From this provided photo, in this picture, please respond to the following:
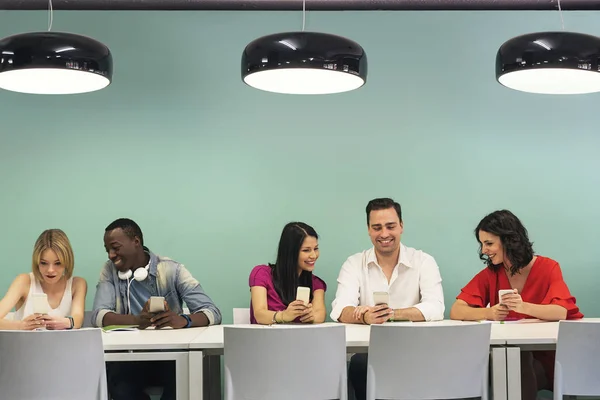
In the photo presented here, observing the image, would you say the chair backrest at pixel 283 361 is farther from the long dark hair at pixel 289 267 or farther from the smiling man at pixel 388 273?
the long dark hair at pixel 289 267

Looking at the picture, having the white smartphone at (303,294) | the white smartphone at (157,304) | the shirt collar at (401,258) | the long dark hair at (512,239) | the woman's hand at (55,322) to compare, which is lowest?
the woman's hand at (55,322)

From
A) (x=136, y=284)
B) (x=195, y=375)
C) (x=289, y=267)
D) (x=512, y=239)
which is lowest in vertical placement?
(x=195, y=375)

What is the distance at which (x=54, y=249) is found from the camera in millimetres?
4391

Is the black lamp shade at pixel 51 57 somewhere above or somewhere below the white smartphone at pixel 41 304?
above

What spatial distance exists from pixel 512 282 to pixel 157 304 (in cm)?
198

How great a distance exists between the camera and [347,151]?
5.49 m

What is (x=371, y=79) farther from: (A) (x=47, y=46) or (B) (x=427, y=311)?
(A) (x=47, y=46)

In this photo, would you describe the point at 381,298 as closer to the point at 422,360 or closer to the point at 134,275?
the point at 422,360

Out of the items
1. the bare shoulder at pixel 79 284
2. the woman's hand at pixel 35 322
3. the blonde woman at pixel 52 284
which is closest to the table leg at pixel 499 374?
the woman's hand at pixel 35 322

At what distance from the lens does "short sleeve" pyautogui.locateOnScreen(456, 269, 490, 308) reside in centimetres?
438

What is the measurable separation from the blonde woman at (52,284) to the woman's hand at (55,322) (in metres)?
0.34

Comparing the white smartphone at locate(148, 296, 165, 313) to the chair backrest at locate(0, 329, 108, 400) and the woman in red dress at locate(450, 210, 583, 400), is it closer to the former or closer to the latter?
the chair backrest at locate(0, 329, 108, 400)

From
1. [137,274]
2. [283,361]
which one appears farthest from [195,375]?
[137,274]

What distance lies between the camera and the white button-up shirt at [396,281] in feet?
14.6
